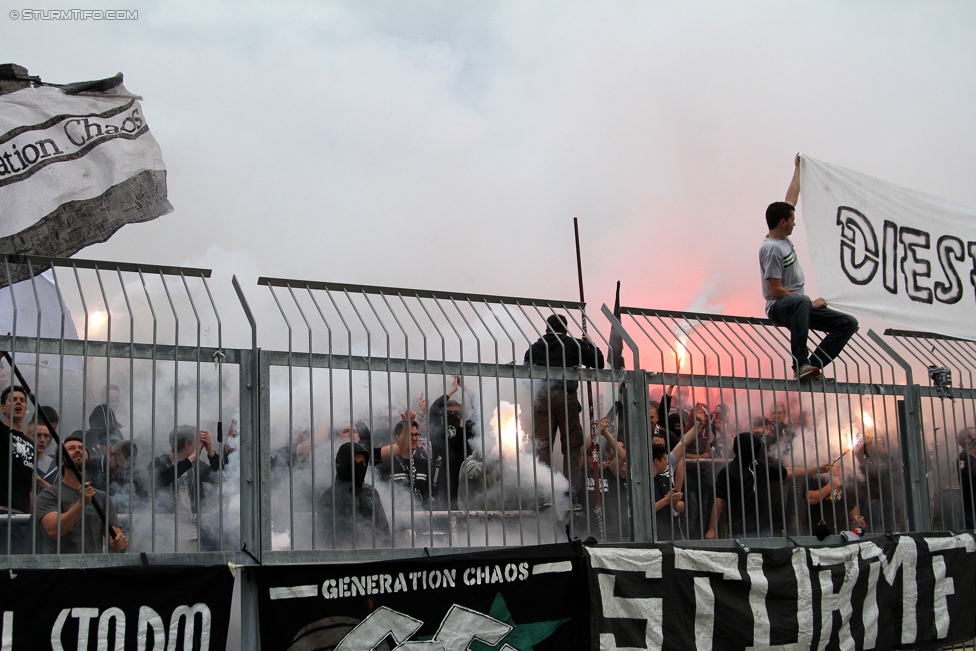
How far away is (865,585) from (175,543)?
489 cm

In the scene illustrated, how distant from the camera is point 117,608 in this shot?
17.5 feet

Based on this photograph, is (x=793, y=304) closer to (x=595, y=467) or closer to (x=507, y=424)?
(x=595, y=467)

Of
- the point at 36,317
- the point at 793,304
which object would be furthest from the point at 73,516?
the point at 793,304

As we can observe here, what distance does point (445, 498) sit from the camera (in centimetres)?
671

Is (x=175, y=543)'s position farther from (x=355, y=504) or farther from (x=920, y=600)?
(x=920, y=600)

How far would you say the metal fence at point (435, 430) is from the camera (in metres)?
5.74

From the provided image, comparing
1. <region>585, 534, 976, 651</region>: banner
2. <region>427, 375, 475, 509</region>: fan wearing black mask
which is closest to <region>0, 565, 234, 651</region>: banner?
<region>427, 375, 475, 509</region>: fan wearing black mask

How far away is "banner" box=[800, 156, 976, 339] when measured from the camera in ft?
29.0

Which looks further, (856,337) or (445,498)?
(856,337)

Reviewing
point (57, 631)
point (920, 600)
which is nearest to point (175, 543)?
point (57, 631)

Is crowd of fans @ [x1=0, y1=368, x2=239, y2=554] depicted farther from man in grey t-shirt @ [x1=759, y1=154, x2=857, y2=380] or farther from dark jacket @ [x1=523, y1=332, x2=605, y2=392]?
man in grey t-shirt @ [x1=759, y1=154, x2=857, y2=380]

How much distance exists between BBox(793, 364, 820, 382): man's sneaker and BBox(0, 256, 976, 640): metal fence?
84mm

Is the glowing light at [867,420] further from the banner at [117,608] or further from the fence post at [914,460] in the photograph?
the banner at [117,608]

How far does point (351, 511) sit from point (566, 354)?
1.91 m
